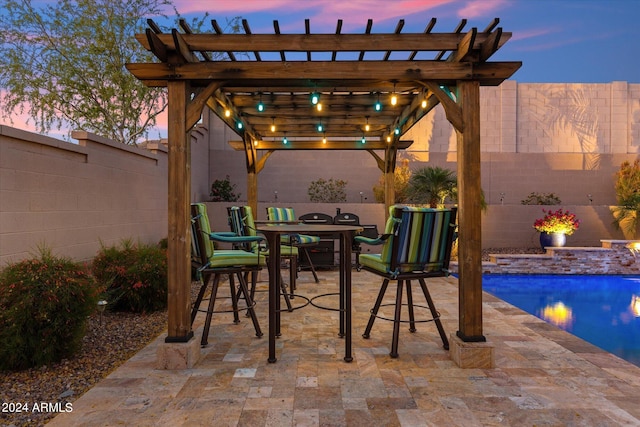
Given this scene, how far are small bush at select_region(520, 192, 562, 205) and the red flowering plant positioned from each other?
3.50 ft

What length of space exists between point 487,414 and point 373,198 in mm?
8789

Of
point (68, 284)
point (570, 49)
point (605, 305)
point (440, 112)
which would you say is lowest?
point (605, 305)

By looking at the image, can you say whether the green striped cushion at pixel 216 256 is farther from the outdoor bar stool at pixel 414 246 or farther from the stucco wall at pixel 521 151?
the stucco wall at pixel 521 151

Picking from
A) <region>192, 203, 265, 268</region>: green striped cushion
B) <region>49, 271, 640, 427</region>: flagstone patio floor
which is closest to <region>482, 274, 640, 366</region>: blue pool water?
<region>49, 271, 640, 427</region>: flagstone patio floor

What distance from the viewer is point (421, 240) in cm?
289

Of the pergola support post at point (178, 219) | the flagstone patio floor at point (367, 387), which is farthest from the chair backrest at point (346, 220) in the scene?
the pergola support post at point (178, 219)

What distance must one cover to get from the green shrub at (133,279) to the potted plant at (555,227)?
7.78m

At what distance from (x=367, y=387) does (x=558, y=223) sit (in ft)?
25.6

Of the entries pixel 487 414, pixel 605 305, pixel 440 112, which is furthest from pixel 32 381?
pixel 440 112

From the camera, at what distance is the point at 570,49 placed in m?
18.8

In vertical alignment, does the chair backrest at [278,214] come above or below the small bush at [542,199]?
below

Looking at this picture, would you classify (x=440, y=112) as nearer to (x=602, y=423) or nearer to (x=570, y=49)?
(x=602, y=423)

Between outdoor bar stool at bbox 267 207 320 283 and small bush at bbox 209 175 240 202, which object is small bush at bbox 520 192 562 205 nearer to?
outdoor bar stool at bbox 267 207 320 283

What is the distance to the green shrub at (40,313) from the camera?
249cm
